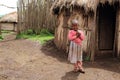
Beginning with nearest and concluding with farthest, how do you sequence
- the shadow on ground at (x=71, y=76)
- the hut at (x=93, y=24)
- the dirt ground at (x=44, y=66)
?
1. the shadow on ground at (x=71, y=76)
2. the dirt ground at (x=44, y=66)
3. the hut at (x=93, y=24)

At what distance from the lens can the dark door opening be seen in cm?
1224

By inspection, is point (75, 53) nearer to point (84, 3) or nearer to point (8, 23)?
point (84, 3)

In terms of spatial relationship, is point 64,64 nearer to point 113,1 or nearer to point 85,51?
point 85,51

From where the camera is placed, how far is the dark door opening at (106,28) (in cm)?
1224

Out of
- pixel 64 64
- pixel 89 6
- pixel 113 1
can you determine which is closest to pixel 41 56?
pixel 64 64

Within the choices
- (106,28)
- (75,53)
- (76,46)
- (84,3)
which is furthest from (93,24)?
(75,53)

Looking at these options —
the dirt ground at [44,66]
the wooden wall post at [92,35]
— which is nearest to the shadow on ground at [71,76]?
the dirt ground at [44,66]

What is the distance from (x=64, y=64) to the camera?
10148mm

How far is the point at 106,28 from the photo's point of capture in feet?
40.5

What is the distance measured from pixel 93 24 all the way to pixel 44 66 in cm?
247

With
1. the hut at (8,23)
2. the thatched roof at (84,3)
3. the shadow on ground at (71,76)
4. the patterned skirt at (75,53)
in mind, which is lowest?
the shadow on ground at (71,76)

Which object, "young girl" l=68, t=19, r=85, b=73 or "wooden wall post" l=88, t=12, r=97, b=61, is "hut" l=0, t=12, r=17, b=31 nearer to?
"wooden wall post" l=88, t=12, r=97, b=61

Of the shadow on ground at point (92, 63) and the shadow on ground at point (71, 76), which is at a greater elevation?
the shadow on ground at point (92, 63)

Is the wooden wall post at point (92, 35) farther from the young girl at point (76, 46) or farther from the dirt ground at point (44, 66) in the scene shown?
the young girl at point (76, 46)
